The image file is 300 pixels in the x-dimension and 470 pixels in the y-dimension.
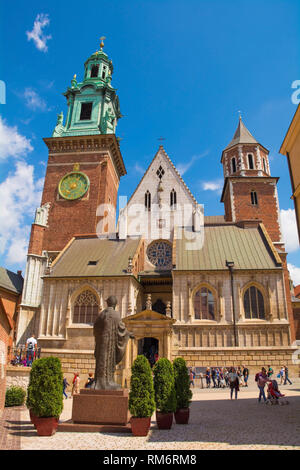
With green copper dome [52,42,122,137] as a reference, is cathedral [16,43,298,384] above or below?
below

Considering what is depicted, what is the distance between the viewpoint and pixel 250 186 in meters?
38.8

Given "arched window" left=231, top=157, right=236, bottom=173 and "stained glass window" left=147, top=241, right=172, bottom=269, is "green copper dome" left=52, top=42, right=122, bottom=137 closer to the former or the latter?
"arched window" left=231, top=157, right=236, bottom=173

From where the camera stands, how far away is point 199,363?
959 inches

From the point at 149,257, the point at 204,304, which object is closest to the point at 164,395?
the point at 204,304

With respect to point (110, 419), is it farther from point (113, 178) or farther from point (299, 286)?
point (299, 286)

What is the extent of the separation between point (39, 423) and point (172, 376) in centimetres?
437

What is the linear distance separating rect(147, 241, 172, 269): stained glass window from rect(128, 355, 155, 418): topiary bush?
22317 mm

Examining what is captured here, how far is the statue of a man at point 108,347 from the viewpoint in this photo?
10.5 metres

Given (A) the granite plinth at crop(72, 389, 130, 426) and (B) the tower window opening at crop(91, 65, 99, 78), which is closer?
(A) the granite plinth at crop(72, 389, 130, 426)

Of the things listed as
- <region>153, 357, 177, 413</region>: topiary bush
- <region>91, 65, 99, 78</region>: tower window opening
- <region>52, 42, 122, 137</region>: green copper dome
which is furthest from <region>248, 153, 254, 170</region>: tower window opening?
<region>153, 357, 177, 413</region>: topiary bush

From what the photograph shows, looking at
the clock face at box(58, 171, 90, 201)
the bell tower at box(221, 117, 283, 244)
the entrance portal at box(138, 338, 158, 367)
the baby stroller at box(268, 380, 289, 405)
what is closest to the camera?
the baby stroller at box(268, 380, 289, 405)

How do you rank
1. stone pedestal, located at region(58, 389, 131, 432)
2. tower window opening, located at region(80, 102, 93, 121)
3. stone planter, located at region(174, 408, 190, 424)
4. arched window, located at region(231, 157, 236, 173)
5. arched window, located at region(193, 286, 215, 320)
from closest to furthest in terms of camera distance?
stone pedestal, located at region(58, 389, 131, 432)
stone planter, located at region(174, 408, 190, 424)
arched window, located at region(193, 286, 215, 320)
arched window, located at region(231, 157, 236, 173)
tower window opening, located at region(80, 102, 93, 121)

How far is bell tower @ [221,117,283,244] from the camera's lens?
37469 millimetres

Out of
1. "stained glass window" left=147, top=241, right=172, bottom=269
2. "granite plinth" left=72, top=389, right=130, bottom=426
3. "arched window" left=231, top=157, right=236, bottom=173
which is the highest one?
"arched window" left=231, top=157, right=236, bottom=173
